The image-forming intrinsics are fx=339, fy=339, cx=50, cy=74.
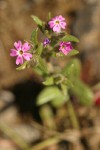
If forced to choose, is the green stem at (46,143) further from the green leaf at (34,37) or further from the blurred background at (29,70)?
the green leaf at (34,37)

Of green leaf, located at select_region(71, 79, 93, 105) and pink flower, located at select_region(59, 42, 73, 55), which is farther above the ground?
green leaf, located at select_region(71, 79, 93, 105)

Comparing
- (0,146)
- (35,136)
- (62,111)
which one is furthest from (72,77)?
(0,146)

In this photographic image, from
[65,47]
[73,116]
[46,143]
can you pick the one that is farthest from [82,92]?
[65,47]

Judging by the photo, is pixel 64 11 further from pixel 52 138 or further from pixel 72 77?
pixel 52 138

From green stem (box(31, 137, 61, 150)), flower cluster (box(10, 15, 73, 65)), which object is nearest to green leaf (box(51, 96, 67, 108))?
green stem (box(31, 137, 61, 150))

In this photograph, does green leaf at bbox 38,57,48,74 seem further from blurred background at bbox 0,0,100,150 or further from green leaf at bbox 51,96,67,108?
blurred background at bbox 0,0,100,150

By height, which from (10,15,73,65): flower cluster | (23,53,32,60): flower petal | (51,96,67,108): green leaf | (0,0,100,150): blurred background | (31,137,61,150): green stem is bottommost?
(31,137,61,150): green stem

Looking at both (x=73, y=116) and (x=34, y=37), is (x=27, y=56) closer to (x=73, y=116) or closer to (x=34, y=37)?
(x=34, y=37)

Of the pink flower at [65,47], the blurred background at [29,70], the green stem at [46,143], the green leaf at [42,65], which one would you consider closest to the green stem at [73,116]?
the blurred background at [29,70]
